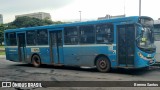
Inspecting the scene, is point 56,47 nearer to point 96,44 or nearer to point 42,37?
point 42,37

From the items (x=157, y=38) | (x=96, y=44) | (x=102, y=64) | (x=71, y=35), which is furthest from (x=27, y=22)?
(x=102, y=64)

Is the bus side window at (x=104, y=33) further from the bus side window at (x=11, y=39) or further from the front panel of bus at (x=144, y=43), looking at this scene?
the bus side window at (x=11, y=39)

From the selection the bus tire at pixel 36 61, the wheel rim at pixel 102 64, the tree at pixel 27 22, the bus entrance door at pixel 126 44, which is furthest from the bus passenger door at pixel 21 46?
the tree at pixel 27 22

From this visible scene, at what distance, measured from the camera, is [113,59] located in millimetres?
13539

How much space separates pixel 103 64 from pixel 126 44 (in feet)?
6.02

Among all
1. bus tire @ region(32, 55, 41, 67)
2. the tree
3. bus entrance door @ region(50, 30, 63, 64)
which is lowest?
bus tire @ region(32, 55, 41, 67)

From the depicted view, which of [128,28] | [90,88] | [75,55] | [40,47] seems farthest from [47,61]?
[90,88]

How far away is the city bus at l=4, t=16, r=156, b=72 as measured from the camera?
12805 millimetres

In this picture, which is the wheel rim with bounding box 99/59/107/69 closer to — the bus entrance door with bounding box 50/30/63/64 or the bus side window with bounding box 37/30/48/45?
the bus entrance door with bounding box 50/30/63/64

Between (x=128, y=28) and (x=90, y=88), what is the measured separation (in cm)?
445

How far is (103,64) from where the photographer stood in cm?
1406

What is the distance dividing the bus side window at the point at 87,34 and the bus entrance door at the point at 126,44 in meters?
1.71

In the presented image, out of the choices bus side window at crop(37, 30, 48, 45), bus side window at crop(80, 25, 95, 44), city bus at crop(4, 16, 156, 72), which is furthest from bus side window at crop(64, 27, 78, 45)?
bus side window at crop(37, 30, 48, 45)

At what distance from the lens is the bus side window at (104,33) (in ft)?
44.6
